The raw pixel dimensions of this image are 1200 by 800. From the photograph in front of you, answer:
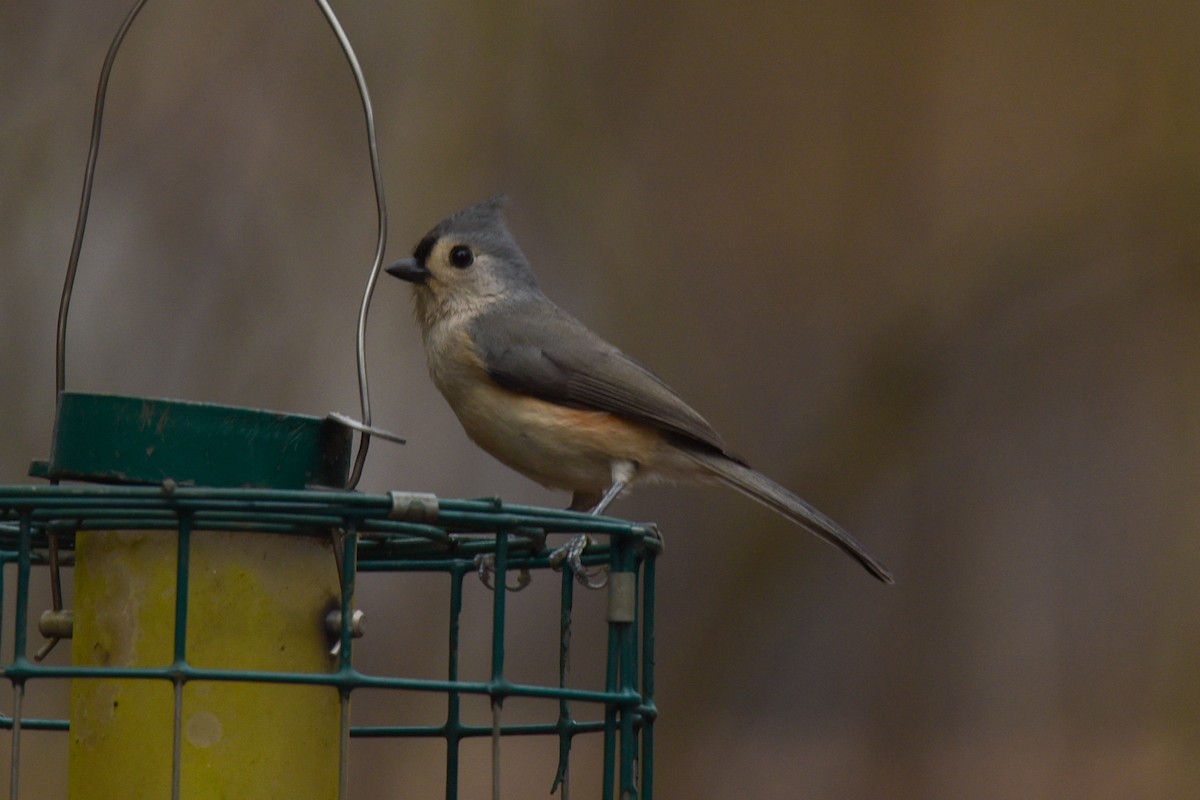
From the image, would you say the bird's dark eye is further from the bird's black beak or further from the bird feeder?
the bird feeder

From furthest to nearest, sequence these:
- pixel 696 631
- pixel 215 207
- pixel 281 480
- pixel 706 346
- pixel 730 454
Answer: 1. pixel 706 346
2. pixel 696 631
3. pixel 215 207
4. pixel 730 454
5. pixel 281 480

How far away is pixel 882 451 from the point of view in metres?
5.54

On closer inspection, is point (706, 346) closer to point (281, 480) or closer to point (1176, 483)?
point (1176, 483)

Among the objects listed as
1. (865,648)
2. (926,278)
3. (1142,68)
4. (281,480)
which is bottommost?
(865,648)

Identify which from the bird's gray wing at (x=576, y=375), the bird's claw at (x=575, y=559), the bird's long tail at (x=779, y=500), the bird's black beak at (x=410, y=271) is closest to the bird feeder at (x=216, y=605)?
the bird's claw at (x=575, y=559)

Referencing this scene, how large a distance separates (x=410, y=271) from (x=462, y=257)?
155 millimetres

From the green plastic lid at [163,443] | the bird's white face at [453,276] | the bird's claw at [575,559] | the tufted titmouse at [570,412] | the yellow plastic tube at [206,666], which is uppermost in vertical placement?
the bird's white face at [453,276]

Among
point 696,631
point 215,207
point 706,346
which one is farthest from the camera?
point 706,346

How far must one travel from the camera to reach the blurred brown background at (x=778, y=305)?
4.84 metres

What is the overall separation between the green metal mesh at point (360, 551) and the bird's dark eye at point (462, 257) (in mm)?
A: 1629

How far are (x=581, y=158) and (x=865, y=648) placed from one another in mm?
2092

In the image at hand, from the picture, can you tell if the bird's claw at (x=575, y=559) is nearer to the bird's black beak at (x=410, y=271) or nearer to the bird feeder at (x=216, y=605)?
the bird feeder at (x=216, y=605)

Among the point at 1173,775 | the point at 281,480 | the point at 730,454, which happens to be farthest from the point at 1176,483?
the point at 281,480

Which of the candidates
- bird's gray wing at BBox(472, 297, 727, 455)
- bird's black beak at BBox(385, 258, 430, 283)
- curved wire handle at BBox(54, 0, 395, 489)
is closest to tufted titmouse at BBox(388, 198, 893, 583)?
bird's gray wing at BBox(472, 297, 727, 455)
